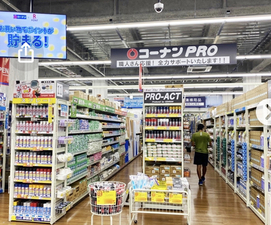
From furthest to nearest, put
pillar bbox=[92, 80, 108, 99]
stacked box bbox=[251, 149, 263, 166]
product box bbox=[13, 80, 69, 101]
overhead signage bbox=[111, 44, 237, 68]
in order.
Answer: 1. pillar bbox=[92, 80, 108, 99]
2. overhead signage bbox=[111, 44, 237, 68]
3. stacked box bbox=[251, 149, 263, 166]
4. product box bbox=[13, 80, 69, 101]

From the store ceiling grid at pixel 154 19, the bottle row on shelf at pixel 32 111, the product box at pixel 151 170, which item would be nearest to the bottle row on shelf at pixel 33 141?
the bottle row on shelf at pixel 32 111

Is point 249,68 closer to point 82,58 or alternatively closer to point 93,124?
point 82,58

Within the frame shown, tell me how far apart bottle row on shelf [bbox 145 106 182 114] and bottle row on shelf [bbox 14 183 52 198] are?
2789mm

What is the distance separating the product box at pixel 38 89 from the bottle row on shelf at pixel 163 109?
7.13 feet

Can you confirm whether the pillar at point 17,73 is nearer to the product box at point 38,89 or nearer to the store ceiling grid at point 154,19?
the store ceiling grid at point 154,19

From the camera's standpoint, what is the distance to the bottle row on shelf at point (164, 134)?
590 centimetres

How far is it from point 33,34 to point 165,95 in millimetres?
3111

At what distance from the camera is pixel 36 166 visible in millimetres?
4902

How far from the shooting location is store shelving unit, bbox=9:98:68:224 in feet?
15.3

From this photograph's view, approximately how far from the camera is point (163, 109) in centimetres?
599

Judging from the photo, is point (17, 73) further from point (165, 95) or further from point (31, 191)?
point (165, 95)

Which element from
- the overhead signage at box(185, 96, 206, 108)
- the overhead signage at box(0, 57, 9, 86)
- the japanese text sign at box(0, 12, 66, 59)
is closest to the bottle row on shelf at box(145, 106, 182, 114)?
the japanese text sign at box(0, 12, 66, 59)

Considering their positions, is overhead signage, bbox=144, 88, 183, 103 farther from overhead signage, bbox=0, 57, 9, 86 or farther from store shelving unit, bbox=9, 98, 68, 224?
overhead signage, bbox=0, 57, 9, 86

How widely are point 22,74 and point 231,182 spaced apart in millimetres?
7825
